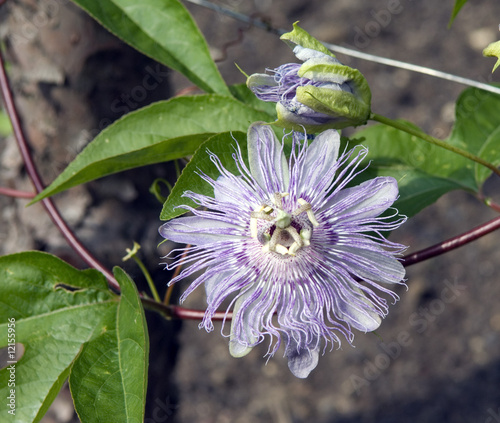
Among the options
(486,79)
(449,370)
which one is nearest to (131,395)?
(449,370)

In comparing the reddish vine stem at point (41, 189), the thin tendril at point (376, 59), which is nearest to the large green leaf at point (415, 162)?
the thin tendril at point (376, 59)

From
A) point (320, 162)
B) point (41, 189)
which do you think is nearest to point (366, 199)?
point (320, 162)

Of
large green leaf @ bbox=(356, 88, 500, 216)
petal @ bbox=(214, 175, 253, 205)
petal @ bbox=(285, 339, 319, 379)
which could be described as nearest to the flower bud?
petal @ bbox=(214, 175, 253, 205)

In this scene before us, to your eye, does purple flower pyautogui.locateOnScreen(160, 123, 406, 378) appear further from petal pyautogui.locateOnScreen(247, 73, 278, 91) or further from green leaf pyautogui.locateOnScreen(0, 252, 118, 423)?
green leaf pyautogui.locateOnScreen(0, 252, 118, 423)

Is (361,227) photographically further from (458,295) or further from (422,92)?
(422,92)

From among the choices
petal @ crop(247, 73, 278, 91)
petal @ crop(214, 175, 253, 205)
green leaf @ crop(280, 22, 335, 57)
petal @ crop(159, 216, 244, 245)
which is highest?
green leaf @ crop(280, 22, 335, 57)

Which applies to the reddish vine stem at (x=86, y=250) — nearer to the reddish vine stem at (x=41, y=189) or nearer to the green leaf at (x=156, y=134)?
the reddish vine stem at (x=41, y=189)
